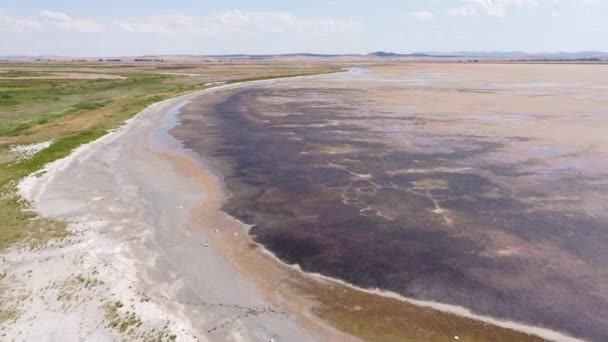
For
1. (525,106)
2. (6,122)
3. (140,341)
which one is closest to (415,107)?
(525,106)

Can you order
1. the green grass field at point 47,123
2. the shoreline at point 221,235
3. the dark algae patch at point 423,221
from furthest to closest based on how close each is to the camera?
the green grass field at point 47,123 < the dark algae patch at point 423,221 < the shoreline at point 221,235

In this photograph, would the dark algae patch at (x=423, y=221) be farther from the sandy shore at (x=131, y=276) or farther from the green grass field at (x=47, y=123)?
the green grass field at (x=47, y=123)

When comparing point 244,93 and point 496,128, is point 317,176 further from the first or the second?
point 244,93

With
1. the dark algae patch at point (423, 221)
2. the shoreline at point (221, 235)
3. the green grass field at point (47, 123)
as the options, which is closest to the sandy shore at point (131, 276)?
the shoreline at point (221, 235)

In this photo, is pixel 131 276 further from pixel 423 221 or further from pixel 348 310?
pixel 423 221

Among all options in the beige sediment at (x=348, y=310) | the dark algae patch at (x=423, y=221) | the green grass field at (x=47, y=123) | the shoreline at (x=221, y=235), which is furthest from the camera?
the green grass field at (x=47, y=123)

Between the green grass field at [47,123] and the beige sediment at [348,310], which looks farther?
the green grass field at [47,123]

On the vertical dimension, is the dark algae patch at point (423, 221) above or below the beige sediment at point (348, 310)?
above

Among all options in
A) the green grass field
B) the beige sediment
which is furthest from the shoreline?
the green grass field

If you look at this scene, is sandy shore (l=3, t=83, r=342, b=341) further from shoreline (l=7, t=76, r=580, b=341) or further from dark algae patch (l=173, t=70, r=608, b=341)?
dark algae patch (l=173, t=70, r=608, b=341)
